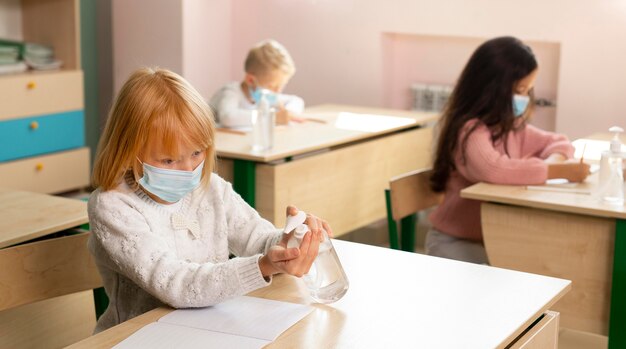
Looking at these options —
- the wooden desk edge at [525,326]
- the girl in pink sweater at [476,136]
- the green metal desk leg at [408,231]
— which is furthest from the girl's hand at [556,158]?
the wooden desk edge at [525,326]

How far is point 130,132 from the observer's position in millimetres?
1783

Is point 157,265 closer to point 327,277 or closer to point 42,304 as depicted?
point 327,277

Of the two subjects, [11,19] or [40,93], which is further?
[11,19]

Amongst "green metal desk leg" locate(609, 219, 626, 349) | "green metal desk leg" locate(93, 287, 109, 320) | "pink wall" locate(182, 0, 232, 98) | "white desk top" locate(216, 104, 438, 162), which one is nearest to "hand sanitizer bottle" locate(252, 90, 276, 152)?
"white desk top" locate(216, 104, 438, 162)

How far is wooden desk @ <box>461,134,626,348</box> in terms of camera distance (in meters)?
2.68

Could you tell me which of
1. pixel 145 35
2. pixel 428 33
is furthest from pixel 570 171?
pixel 145 35

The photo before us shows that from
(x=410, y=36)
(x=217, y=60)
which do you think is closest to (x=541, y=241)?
(x=410, y=36)

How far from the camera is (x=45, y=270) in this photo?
2.04 meters

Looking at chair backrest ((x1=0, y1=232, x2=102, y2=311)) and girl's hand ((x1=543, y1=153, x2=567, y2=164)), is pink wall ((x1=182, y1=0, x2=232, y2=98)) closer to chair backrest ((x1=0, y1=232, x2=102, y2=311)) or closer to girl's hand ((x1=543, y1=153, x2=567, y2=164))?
girl's hand ((x1=543, y1=153, x2=567, y2=164))

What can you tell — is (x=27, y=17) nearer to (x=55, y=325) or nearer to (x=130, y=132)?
(x=55, y=325)

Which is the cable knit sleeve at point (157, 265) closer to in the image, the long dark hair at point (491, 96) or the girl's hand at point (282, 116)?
the long dark hair at point (491, 96)

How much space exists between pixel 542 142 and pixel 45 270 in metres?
1.97

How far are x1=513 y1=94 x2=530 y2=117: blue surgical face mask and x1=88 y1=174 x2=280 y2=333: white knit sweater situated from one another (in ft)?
→ 4.60

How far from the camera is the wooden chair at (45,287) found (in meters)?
1.97
